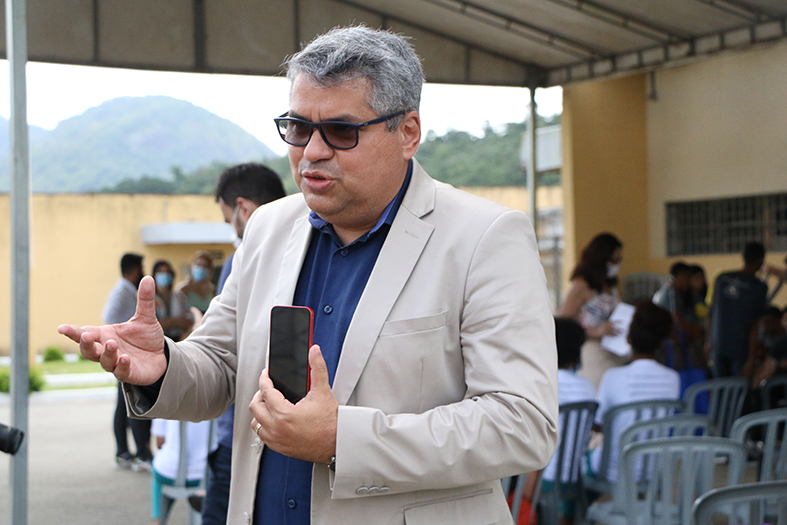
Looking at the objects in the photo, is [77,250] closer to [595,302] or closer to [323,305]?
[595,302]

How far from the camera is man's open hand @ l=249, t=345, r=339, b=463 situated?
4.03 feet

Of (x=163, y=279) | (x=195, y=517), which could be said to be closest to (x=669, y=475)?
(x=195, y=517)

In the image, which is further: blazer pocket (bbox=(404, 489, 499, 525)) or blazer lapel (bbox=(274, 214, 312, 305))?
blazer lapel (bbox=(274, 214, 312, 305))

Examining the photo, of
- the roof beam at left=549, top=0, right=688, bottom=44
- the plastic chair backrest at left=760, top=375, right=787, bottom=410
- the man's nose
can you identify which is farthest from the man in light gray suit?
the roof beam at left=549, top=0, right=688, bottom=44

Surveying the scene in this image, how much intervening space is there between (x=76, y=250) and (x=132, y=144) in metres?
86.6

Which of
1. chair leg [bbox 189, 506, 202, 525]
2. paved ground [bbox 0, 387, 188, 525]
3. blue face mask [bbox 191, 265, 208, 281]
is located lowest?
paved ground [bbox 0, 387, 188, 525]

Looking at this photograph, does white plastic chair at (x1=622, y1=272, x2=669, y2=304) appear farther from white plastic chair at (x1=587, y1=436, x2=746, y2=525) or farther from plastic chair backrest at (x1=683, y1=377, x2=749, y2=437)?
white plastic chair at (x1=587, y1=436, x2=746, y2=525)

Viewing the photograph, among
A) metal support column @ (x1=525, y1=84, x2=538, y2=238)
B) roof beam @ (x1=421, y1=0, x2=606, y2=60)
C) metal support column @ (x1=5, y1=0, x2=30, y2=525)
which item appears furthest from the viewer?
metal support column @ (x1=525, y1=84, x2=538, y2=238)

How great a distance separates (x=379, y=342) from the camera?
4.46ft

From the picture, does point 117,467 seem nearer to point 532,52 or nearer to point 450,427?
point 532,52

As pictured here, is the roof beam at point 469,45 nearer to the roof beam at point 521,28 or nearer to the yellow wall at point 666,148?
the roof beam at point 521,28

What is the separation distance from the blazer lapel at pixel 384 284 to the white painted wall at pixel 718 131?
927cm

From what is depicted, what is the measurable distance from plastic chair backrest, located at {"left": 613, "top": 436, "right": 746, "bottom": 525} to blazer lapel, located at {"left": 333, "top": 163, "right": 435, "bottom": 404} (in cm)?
207

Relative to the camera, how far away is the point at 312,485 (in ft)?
4.56
